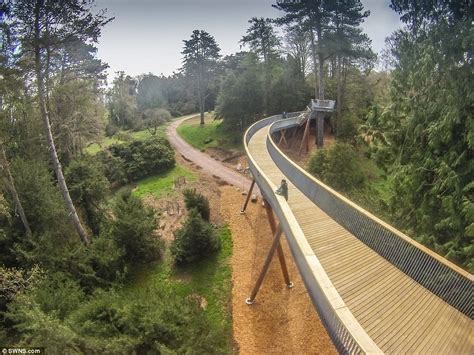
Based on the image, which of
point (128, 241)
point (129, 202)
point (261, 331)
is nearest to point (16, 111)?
point (129, 202)

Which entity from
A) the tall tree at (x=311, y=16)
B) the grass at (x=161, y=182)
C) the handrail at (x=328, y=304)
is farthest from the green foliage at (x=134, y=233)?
the tall tree at (x=311, y=16)

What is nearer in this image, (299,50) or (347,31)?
(347,31)

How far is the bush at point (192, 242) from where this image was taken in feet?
51.9

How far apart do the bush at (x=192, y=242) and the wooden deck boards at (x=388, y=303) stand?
705 centimetres

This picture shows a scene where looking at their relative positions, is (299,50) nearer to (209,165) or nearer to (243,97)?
(243,97)

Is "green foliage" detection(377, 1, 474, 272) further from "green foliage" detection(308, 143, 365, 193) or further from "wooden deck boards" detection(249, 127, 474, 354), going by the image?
"green foliage" detection(308, 143, 365, 193)

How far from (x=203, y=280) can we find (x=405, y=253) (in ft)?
30.6

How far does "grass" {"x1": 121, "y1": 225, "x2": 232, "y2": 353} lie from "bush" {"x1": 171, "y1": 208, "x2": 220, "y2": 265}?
17.5 inches

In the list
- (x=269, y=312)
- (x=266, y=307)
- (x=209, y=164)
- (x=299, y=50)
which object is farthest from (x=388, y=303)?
(x=299, y=50)

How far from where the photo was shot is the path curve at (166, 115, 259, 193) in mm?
25391

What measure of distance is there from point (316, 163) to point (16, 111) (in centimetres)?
1911

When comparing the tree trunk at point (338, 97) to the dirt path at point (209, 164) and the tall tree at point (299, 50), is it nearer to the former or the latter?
the tall tree at point (299, 50)

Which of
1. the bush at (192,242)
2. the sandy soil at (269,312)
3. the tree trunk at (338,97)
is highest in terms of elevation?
the tree trunk at (338,97)

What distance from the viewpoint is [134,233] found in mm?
16141
